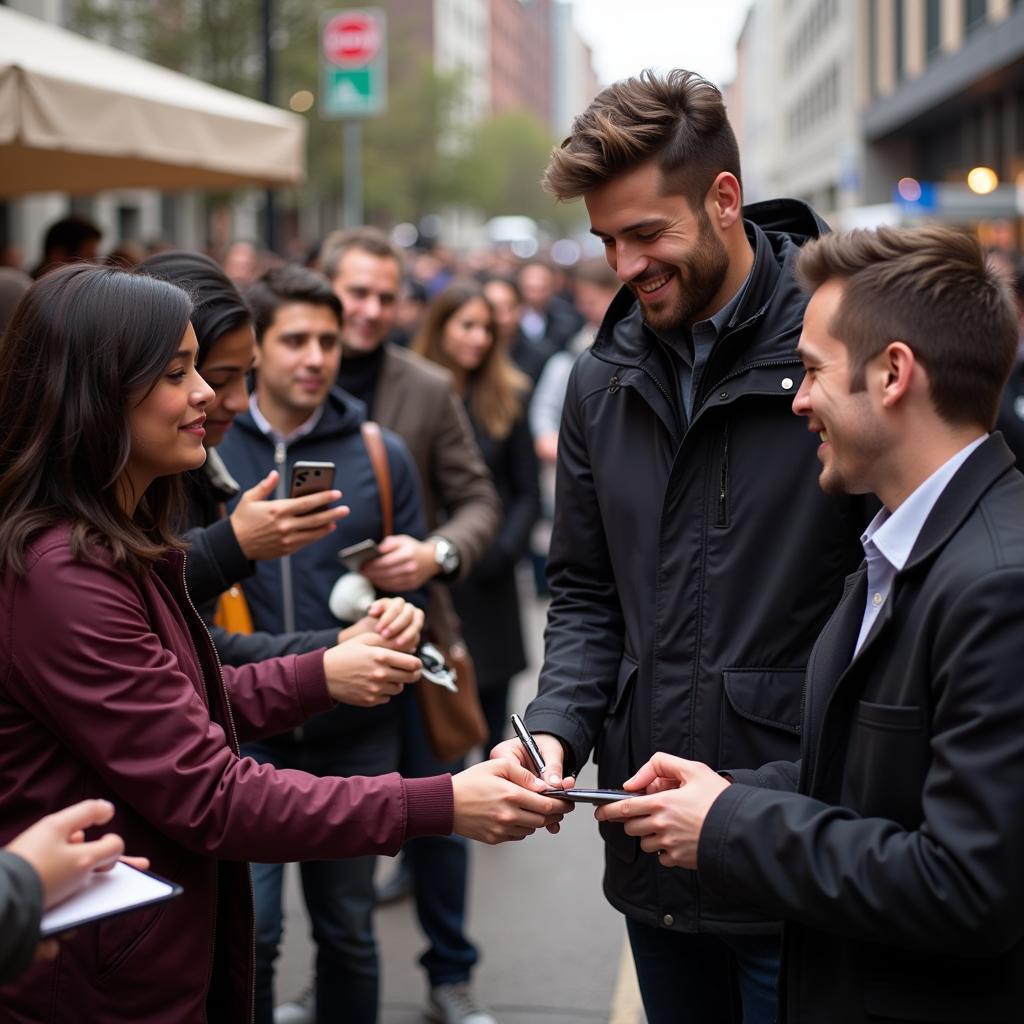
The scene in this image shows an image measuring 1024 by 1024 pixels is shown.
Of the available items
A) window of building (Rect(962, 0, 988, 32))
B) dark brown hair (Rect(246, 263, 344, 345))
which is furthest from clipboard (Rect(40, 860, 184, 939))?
window of building (Rect(962, 0, 988, 32))

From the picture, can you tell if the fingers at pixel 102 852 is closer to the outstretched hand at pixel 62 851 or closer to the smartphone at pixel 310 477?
the outstretched hand at pixel 62 851

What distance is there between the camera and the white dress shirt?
2.08 metres

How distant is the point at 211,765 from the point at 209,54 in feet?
61.8

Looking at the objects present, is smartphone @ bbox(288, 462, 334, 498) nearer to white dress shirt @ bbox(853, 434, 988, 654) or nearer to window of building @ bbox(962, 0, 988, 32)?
white dress shirt @ bbox(853, 434, 988, 654)

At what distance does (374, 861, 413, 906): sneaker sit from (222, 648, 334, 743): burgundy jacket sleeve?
288 centimetres

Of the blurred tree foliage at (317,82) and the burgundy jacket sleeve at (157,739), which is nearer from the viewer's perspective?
the burgundy jacket sleeve at (157,739)

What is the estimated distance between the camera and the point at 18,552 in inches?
88.4

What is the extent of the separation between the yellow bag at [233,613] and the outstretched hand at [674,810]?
1.75 m

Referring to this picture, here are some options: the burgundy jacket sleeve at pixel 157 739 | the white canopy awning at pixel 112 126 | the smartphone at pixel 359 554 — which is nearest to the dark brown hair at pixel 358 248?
the white canopy awning at pixel 112 126

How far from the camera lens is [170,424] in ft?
8.16

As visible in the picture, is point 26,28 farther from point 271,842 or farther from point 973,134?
point 973,134

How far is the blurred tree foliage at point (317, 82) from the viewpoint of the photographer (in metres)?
19.6

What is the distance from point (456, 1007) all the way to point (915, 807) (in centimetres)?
294

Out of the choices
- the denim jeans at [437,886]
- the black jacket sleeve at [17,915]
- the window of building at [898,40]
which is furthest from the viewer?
the window of building at [898,40]
